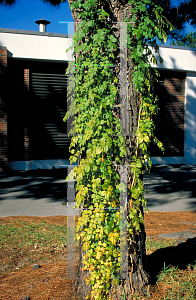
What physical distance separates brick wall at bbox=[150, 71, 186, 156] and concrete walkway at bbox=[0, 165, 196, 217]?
3.93 meters

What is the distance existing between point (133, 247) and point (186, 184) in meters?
7.55

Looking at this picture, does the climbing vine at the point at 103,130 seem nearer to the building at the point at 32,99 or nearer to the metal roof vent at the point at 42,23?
the building at the point at 32,99

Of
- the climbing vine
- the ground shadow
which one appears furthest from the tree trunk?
the ground shadow

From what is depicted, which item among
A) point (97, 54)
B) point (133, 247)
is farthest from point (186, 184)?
point (97, 54)

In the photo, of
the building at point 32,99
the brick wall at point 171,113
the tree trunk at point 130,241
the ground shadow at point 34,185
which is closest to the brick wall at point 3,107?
the building at point 32,99

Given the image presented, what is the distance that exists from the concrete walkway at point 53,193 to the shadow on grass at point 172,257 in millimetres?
2553

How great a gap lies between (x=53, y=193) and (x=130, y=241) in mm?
5667

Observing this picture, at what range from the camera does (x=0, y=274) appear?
11.8 feet

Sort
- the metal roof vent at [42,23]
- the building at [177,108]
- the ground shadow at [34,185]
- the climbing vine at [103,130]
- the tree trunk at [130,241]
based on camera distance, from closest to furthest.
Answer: the climbing vine at [103,130] < the tree trunk at [130,241] < the ground shadow at [34,185] < the metal roof vent at [42,23] < the building at [177,108]

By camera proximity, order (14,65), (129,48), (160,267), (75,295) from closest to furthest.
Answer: (129,48) < (75,295) < (160,267) < (14,65)

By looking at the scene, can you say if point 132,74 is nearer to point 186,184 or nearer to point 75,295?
point 75,295

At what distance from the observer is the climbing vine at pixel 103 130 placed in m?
2.60

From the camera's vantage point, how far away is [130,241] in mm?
2879

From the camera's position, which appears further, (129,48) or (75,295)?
(75,295)
